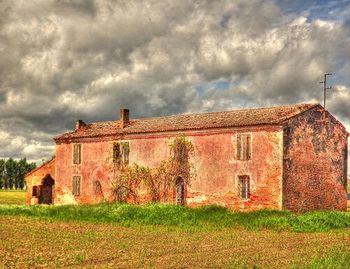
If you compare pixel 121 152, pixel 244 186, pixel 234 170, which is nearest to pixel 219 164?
pixel 234 170

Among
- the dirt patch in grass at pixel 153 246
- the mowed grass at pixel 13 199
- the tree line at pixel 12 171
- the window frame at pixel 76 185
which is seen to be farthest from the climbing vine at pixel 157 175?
the tree line at pixel 12 171

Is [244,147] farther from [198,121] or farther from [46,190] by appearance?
[46,190]

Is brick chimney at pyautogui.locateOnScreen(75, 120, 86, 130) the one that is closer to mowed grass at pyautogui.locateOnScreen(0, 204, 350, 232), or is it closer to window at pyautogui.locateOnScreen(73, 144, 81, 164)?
window at pyautogui.locateOnScreen(73, 144, 81, 164)

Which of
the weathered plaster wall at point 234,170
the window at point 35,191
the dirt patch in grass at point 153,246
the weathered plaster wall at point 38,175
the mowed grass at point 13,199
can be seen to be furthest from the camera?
→ the mowed grass at point 13,199

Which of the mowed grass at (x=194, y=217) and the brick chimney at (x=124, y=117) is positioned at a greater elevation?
the brick chimney at (x=124, y=117)

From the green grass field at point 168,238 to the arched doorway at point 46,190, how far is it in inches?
416

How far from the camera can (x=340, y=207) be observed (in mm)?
35000

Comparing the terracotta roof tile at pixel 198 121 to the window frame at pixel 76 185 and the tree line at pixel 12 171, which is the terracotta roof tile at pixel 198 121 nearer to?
the window frame at pixel 76 185

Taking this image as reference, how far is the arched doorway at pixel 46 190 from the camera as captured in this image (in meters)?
46.1

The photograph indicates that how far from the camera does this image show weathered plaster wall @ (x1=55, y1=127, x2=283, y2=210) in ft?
101

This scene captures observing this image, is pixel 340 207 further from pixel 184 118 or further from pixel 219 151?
pixel 184 118

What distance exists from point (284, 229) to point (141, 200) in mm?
13770

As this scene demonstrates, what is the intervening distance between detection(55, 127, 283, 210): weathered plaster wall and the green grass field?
142 cm

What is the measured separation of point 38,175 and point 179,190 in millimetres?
16234
